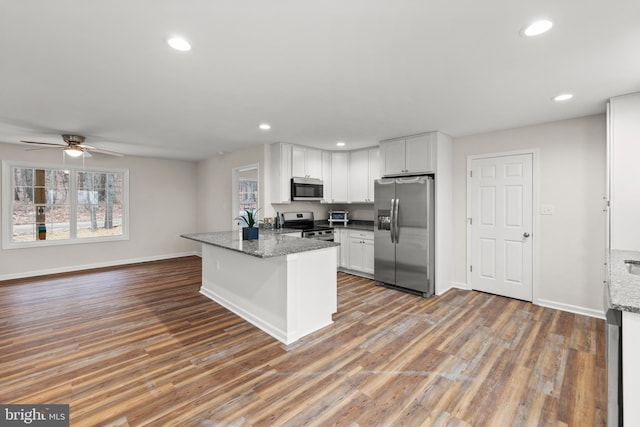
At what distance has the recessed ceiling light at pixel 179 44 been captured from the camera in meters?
1.82

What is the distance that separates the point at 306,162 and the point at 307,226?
1.30 meters

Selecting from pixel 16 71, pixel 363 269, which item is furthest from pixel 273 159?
pixel 16 71

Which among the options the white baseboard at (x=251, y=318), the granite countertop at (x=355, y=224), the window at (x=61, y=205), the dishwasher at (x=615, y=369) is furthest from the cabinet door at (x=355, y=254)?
the window at (x=61, y=205)

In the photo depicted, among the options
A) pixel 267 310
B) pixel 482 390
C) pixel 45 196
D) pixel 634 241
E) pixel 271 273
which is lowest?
pixel 482 390

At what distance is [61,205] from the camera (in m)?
5.65

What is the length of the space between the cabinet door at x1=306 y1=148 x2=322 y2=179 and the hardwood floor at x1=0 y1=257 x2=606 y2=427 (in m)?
2.59

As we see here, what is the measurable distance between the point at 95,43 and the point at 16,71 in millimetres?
1022

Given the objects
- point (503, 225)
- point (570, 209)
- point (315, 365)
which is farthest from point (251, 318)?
point (570, 209)

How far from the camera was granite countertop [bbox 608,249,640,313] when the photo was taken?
4.16ft

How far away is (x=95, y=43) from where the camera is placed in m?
1.87

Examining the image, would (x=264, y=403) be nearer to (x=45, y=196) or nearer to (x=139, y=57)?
(x=139, y=57)

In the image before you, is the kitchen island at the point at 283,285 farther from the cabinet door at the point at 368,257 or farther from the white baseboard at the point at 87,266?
the white baseboard at the point at 87,266

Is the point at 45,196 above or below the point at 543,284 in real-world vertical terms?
above

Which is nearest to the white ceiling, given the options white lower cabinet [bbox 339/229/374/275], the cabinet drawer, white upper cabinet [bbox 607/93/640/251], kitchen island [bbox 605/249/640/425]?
white upper cabinet [bbox 607/93/640/251]
